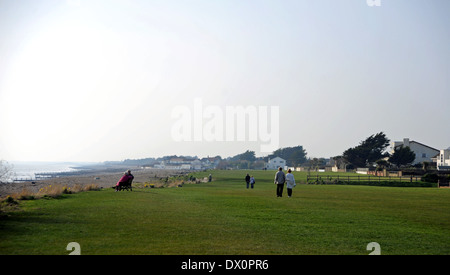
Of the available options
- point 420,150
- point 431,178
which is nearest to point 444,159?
point 420,150

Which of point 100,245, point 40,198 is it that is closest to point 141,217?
point 100,245

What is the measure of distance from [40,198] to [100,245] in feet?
51.9

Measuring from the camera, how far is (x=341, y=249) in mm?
9977

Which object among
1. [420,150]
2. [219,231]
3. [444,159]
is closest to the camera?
[219,231]

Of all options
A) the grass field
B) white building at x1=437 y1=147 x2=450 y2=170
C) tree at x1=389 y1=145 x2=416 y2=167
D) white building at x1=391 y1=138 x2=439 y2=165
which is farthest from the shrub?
white building at x1=391 y1=138 x2=439 y2=165

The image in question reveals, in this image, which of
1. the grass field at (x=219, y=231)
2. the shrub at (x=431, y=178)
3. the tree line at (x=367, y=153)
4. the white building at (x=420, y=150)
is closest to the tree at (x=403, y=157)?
the tree line at (x=367, y=153)

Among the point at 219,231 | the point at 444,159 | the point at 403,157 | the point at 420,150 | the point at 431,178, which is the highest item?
the point at 420,150

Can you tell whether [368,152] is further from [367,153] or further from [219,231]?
[219,231]

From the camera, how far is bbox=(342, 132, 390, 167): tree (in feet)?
363

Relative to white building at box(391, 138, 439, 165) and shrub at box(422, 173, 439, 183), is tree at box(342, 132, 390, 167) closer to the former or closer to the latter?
white building at box(391, 138, 439, 165)

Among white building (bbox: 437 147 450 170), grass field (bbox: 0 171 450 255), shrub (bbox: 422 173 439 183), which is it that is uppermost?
white building (bbox: 437 147 450 170)

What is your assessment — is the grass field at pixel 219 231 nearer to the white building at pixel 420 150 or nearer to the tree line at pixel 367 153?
the tree line at pixel 367 153

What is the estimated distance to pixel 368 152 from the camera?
111 meters
